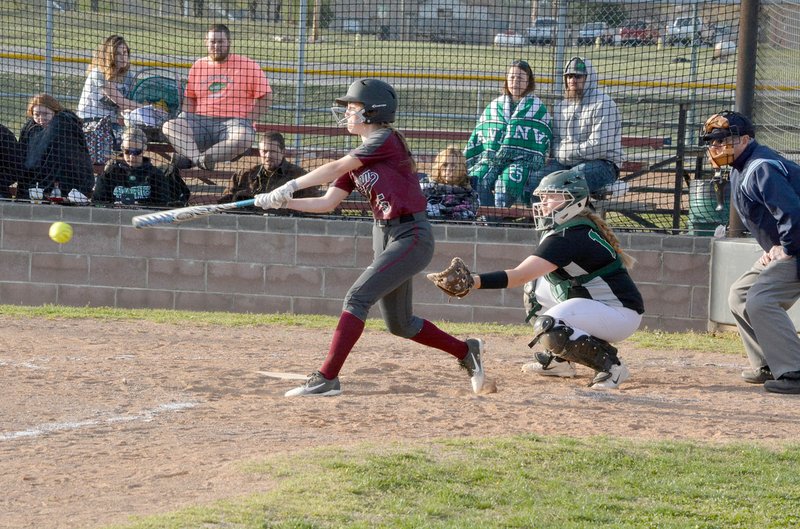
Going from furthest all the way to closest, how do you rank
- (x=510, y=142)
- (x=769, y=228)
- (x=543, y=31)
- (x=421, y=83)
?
(x=421, y=83) → (x=543, y=31) → (x=510, y=142) → (x=769, y=228)

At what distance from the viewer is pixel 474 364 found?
6469mm

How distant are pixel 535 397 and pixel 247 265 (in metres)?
4.07

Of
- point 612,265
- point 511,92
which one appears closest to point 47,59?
point 511,92

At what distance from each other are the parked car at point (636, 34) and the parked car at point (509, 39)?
99cm

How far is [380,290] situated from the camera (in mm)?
6215

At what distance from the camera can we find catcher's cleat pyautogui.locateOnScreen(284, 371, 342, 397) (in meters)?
6.20

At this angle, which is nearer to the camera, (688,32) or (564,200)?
(564,200)

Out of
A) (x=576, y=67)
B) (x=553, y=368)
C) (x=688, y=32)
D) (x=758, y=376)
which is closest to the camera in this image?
(x=758, y=376)

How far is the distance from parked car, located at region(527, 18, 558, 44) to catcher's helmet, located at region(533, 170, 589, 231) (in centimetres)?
412

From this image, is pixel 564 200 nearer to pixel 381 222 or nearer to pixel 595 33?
pixel 381 222

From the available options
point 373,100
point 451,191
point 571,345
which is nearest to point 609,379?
point 571,345

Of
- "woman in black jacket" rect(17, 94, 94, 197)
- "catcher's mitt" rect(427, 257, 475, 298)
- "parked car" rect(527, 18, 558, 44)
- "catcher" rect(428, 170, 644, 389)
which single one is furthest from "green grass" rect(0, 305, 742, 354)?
"parked car" rect(527, 18, 558, 44)

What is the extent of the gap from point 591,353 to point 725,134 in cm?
157

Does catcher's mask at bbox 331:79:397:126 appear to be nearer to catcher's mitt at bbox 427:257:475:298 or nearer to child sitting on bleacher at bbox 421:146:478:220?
catcher's mitt at bbox 427:257:475:298
